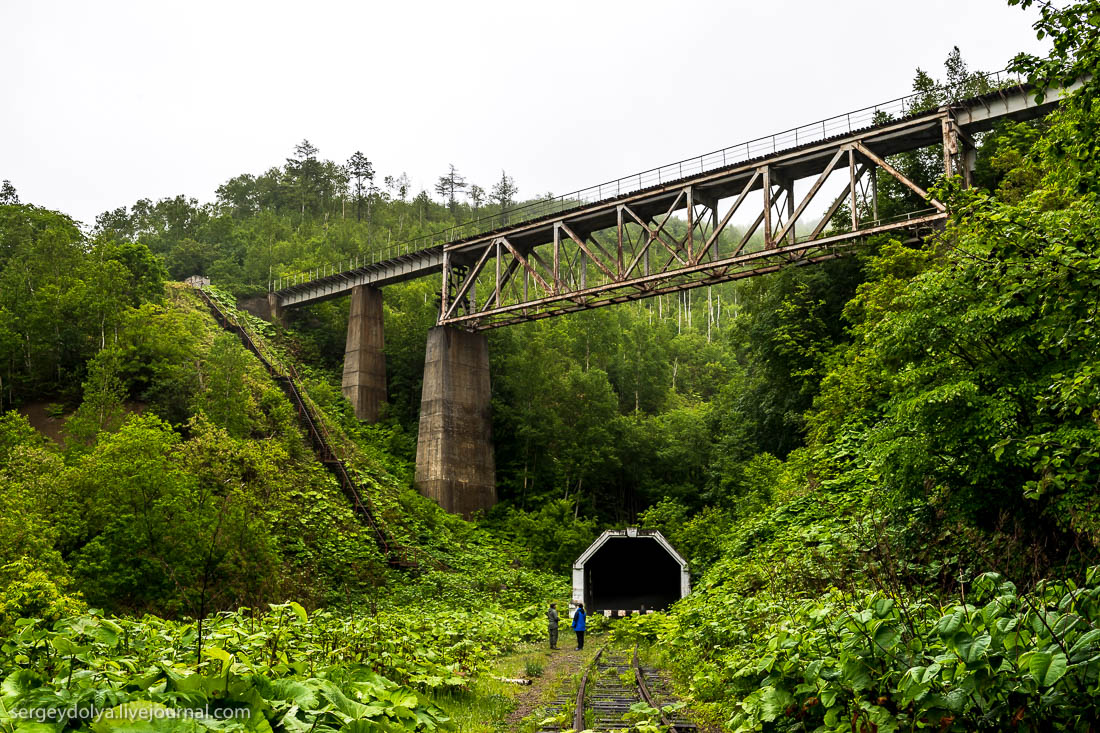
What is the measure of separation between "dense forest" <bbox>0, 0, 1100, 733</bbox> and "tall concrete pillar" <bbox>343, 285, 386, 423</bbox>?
1.60 metres

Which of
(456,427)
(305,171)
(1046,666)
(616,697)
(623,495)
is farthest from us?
(305,171)

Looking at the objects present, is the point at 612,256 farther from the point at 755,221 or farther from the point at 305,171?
the point at 305,171

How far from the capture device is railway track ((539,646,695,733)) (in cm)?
952

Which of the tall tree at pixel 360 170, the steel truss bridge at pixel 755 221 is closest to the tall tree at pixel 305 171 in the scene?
the tall tree at pixel 360 170

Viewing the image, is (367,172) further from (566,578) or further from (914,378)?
(914,378)

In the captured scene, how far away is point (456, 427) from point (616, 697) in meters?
28.0

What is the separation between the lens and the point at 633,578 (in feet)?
117

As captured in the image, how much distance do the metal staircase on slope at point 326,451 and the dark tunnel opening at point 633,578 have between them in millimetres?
7107

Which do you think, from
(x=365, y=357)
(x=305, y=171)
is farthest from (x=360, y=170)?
(x=365, y=357)

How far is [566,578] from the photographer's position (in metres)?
33.8

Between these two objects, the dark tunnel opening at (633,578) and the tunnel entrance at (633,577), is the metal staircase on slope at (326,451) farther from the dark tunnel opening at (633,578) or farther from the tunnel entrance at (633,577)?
the dark tunnel opening at (633,578)

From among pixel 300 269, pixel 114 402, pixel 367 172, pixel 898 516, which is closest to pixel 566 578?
pixel 114 402

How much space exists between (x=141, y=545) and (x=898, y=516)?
15690mm

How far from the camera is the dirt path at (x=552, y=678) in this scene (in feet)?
36.9
